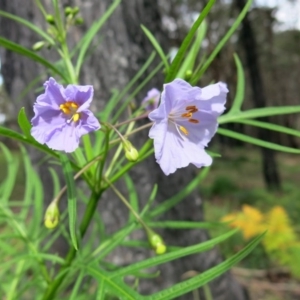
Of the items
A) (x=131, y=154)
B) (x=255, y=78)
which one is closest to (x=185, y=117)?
(x=131, y=154)

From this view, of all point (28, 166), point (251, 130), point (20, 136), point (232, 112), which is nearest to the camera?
point (20, 136)

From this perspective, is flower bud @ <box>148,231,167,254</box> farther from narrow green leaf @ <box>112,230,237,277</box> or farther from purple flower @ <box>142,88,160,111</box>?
purple flower @ <box>142,88,160,111</box>

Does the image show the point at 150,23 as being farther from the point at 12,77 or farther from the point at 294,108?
the point at 294,108

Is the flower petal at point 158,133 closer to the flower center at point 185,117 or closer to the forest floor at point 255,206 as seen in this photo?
the flower center at point 185,117

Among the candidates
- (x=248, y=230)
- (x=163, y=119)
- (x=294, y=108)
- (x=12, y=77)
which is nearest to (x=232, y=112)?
(x=294, y=108)

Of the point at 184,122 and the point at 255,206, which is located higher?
the point at 184,122

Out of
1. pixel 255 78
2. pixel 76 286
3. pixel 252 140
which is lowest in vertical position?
pixel 255 78

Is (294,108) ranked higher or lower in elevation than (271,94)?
higher

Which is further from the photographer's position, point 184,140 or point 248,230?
point 248,230

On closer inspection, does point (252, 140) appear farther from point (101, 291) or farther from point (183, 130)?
point (101, 291)
